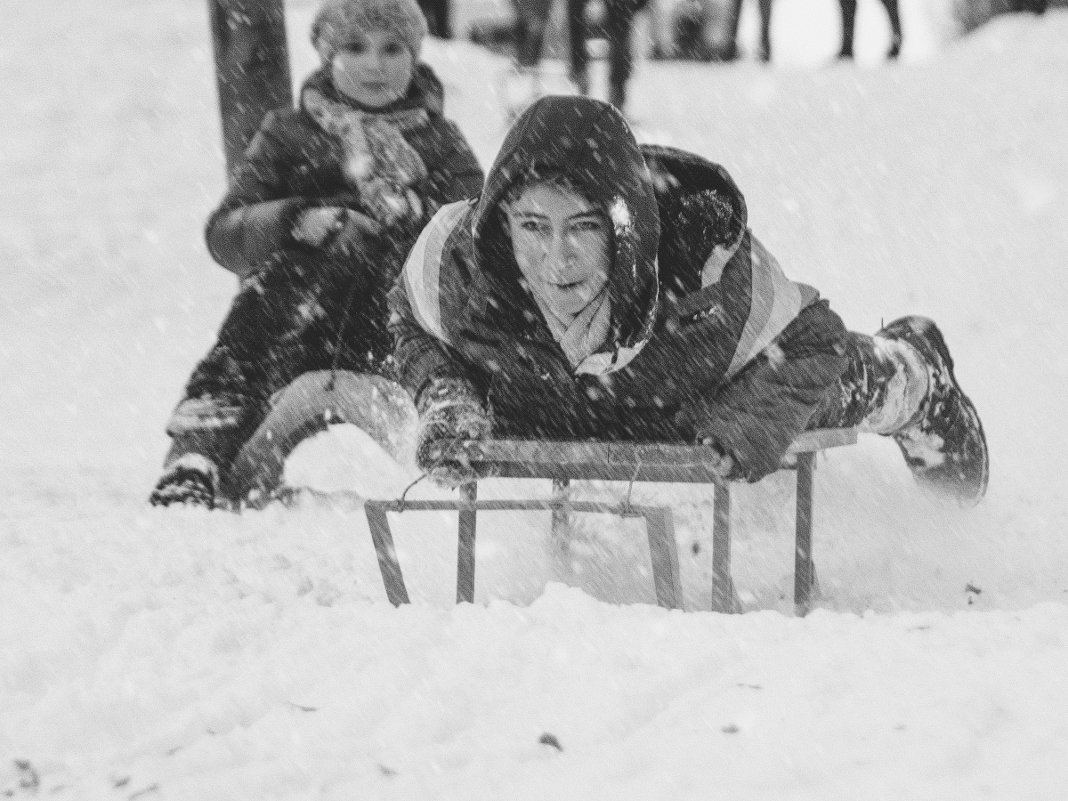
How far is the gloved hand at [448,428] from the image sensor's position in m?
2.99

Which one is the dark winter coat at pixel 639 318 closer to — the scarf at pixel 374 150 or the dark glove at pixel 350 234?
the dark glove at pixel 350 234

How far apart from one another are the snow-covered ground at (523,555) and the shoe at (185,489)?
0.18m

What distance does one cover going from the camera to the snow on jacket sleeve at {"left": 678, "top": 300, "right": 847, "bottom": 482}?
9.86ft

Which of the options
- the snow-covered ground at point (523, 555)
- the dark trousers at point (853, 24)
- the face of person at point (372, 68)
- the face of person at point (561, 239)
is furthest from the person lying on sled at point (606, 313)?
the dark trousers at point (853, 24)

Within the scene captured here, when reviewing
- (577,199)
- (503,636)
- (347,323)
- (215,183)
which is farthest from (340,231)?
(215,183)

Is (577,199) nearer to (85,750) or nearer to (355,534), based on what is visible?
(355,534)

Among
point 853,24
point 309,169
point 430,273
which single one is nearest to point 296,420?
point 309,169

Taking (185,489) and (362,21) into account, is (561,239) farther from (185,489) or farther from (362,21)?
(362,21)

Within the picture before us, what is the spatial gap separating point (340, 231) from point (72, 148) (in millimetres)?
4815

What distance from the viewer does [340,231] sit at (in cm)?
432

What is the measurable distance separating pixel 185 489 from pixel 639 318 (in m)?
1.66

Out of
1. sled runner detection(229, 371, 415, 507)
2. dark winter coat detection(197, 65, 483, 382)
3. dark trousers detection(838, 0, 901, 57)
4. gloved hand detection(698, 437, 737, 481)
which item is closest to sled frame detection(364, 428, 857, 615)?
gloved hand detection(698, 437, 737, 481)

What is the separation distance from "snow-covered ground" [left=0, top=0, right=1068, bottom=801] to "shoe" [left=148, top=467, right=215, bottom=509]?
183 mm

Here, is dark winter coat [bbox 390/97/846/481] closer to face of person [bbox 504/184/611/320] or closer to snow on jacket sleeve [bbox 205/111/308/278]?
face of person [bbox 504/184/611/320]
